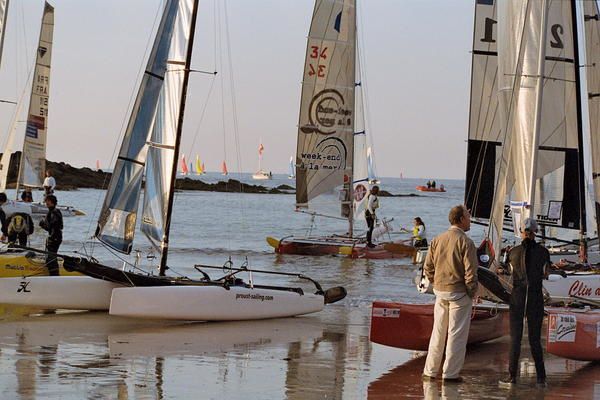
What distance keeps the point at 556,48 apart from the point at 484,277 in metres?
6.25

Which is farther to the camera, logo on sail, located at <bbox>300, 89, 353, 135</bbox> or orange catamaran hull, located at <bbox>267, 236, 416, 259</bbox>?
logo on sail, located at <bbox>300, 89, 353, 135</bbox>

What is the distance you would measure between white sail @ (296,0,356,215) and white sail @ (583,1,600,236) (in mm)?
9443

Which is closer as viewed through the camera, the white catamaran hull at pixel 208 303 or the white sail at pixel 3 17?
the white catamaran hull at pixel 208 303

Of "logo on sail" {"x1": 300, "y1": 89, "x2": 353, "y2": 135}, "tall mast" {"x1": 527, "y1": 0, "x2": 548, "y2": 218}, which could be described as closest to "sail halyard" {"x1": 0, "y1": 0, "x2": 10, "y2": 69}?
"logo on sail" {"x1": 300, "y1": 89, "x2": 353, "y2": 135}

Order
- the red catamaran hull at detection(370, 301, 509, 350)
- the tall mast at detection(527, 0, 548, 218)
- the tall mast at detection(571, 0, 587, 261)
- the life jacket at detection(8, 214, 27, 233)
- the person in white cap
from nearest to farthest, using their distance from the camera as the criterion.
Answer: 1. the person in white cap
2. the red catamaran hull at detection(370, 301, 509, 350)
3. the tall mast at detection(527, 0, 548, 218)
4. the tall mast at detection(571, 0, 587, 261)
5. the life jacket at detection(8, 214, 27, 233)

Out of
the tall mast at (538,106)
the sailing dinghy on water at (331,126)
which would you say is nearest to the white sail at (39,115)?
the sailing dinghy on water at (331,126)

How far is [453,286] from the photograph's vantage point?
9.36 metres

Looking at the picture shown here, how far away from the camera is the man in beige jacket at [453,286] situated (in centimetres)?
934

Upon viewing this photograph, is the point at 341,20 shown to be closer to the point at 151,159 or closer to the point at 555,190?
the point at 555,190

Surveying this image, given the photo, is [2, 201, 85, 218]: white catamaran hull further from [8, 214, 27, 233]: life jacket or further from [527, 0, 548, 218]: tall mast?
[527, 0, 548, 218]: tall mast

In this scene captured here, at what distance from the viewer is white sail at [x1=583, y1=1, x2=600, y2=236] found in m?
19.6

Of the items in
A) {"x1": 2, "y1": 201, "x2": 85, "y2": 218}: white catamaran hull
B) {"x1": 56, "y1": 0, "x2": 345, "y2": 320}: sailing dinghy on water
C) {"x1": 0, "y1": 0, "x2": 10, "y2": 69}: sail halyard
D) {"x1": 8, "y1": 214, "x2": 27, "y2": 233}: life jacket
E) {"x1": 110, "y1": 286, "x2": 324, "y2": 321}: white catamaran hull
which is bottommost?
{"x1": 110, "y1": 286, "x2": 324, "y2": 321}: white catamaran hull

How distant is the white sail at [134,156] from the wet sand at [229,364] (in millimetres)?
1421

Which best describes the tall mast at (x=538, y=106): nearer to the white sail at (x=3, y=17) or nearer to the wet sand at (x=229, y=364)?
the wet sand at (x=229, y=364)
